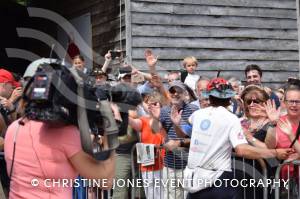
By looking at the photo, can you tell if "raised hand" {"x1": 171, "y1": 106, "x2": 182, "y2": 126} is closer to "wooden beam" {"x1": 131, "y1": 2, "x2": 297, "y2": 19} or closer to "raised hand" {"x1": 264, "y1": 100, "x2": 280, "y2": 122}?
"raised hand" {"x1": 264, "y1": 100, "x2": 280, "y2": 122}

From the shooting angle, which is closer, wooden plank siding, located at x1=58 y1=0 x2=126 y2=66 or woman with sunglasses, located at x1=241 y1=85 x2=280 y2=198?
woman with sunglasses, located at x1=241 y1=85 x2=280 y2=198

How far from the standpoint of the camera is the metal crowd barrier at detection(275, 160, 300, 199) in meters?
4.96

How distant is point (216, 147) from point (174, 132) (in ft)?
5.29

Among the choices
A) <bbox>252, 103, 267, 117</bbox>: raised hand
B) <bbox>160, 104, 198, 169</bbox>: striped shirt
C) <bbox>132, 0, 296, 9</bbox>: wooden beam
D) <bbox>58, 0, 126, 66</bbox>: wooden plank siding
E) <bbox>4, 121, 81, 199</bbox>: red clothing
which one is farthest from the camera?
<bbox>132, 0, 296, 9</bbox>: wooden beam

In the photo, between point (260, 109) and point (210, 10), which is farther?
point (210, 10)

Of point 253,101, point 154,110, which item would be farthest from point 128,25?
point 253,101

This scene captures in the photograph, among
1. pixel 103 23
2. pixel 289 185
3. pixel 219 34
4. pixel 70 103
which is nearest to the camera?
pixel 70 103

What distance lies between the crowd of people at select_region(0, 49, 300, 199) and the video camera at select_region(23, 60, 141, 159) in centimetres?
8

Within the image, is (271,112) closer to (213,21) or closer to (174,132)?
(174,132)

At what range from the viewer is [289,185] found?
16.4 ft

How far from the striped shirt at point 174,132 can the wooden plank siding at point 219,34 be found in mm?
3289

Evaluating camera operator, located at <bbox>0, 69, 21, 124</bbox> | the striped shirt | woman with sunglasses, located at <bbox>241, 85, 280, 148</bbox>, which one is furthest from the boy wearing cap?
camera operator, located at <bbox>0, 69, 21, 124</bbox>

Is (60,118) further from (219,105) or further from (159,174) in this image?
(159,174)

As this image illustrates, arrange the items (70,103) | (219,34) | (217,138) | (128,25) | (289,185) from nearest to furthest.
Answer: (70,103) → (217,138) → (289,185) → (128,25) → (219,34)
